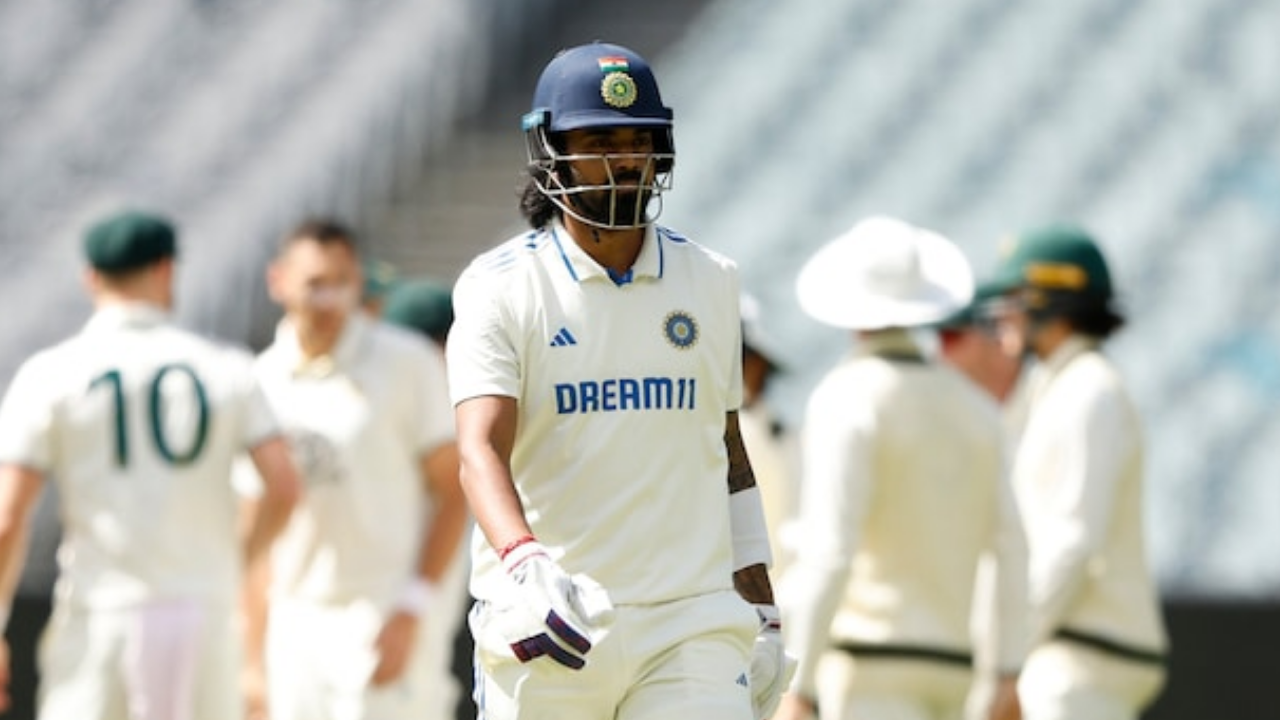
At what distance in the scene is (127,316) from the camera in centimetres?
871

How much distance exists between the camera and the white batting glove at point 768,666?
569 cm

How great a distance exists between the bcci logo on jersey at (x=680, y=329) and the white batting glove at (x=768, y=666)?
533mm

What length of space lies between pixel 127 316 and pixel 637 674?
3.66 m

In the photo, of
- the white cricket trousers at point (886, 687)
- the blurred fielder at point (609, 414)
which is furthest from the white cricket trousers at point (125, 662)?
the blurred fielder at point (609, 414)

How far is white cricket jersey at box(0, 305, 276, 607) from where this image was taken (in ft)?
28.2

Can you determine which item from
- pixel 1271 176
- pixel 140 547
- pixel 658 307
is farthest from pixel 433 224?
pixel 658 307

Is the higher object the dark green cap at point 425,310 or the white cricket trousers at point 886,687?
the dark green cap at point 425,310

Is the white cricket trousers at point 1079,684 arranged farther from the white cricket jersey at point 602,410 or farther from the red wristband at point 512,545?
the red wristband at point 512,545

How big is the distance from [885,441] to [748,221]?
9.21 m

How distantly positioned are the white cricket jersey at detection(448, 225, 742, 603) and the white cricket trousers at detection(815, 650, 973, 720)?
7.41 ft

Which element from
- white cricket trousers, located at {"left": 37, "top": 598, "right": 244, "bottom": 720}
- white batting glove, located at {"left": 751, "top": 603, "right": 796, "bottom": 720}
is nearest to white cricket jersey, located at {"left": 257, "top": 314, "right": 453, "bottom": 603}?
white cricket trousers, located at {"left": 37, "top": 598, "right": 244, "bottom": 720}


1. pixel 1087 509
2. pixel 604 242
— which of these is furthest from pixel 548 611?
pixel 1087 509

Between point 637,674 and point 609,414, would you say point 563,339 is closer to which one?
point 609,414

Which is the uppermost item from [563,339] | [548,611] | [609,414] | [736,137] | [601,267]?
[736,137]
